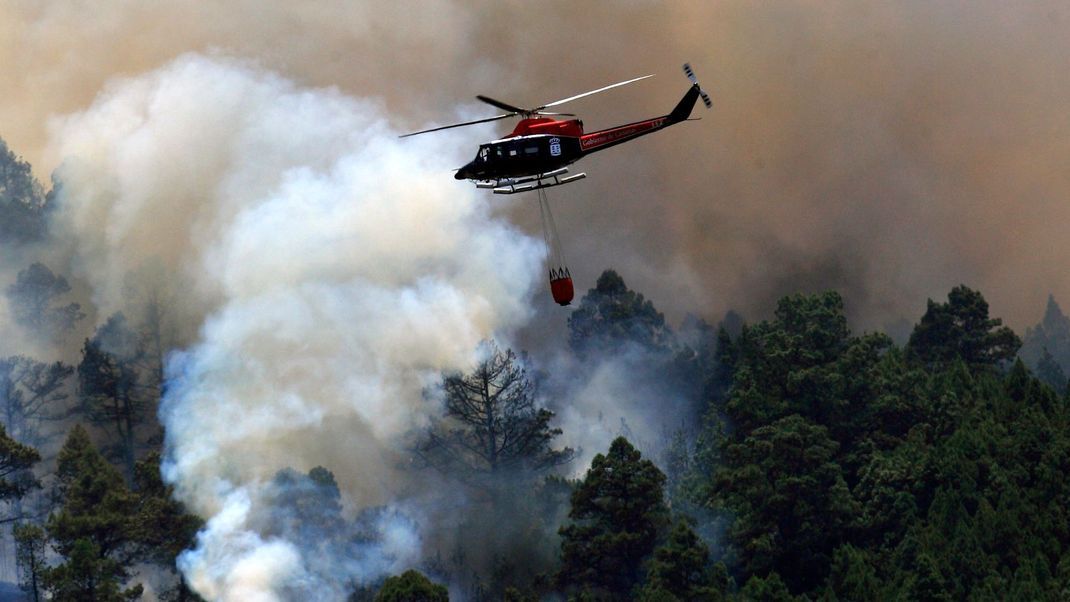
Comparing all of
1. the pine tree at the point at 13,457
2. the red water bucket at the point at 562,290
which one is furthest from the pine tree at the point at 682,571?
the pine tree at the point at 13,457

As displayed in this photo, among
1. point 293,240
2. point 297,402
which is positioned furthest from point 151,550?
point 293,240

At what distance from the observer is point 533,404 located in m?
144

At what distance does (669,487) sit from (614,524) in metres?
18.5

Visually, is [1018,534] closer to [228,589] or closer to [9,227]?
[228,589]

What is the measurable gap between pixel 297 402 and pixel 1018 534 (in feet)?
154

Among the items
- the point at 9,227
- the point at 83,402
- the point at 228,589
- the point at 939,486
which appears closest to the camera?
the point at 228,589

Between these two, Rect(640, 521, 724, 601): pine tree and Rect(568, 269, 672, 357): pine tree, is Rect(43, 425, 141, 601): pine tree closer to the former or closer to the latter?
Rect(640, 521, 724, 601): pine tree

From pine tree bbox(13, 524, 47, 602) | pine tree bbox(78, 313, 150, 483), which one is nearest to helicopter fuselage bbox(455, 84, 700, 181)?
pine tree bbox(13, 524, 47, 602)

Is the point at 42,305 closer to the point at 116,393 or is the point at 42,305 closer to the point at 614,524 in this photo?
the point at 116,393

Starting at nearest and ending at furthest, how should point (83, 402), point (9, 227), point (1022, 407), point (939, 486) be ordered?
point (939, 486), point (1022, 407), point (83, 402), point (9, 227)

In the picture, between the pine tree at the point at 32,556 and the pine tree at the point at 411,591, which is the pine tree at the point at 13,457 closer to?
the pine tree at the point at 32,556

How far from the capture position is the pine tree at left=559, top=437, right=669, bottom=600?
4646 inches

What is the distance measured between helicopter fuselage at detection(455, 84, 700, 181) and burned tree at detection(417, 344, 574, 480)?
44.6m

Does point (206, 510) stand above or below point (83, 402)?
below
